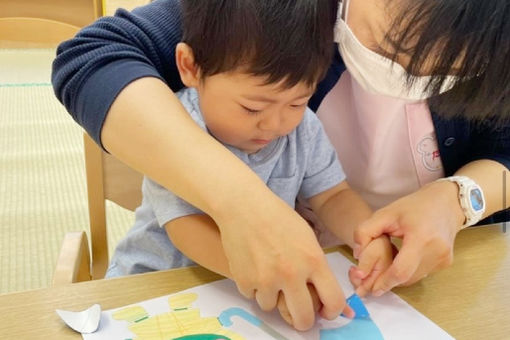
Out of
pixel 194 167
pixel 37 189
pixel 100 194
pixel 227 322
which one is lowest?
pixel 37 189

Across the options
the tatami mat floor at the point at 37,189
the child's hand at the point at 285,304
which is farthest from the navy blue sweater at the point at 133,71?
the tatami mat floor at the point at 37,189

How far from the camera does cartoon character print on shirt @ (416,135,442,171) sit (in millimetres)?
770

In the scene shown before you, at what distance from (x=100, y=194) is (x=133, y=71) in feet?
1.15

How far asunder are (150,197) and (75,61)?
0.17 m

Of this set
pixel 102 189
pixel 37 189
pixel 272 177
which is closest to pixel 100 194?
pixel 102 189

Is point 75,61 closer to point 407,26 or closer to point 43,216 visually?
point 407,26

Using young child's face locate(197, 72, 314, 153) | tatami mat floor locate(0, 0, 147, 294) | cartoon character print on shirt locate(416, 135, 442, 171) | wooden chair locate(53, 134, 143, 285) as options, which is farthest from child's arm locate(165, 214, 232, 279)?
tatami mat floor locate(0, 0, 147, 294)

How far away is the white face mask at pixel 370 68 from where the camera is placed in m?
0.61

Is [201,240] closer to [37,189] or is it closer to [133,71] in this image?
[133,71]

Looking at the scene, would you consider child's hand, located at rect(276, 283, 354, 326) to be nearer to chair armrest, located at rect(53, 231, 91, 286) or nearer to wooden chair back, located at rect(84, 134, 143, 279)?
chair armrest, located at rect(53, 231, 91, 286)

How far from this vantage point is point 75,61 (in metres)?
0.60

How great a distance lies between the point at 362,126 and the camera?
0.79m

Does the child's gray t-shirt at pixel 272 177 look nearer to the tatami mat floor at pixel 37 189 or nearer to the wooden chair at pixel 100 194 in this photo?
the wooden chair at pixel 100 194

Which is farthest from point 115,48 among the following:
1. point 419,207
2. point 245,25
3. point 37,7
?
point 37,7
